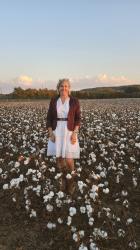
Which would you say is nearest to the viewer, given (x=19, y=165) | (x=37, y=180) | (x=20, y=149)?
(x=37, y=180)

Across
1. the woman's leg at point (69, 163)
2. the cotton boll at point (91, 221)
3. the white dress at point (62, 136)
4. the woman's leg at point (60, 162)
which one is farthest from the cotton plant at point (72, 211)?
the woman's leg at point (60, 162)

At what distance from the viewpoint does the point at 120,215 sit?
866 cm

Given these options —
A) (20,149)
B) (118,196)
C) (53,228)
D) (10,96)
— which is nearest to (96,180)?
(118,196)

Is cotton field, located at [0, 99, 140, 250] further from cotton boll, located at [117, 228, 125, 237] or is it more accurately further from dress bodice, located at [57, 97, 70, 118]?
dress bodice, located at [57, 97, 70, 118]

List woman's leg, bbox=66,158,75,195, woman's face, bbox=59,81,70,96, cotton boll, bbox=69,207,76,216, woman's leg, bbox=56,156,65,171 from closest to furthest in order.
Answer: cotton boll, bbox=69,207,76,216 < woman's face, bbox=59,81,70,96 < woman's leg, bbox=66,158,75,195 < woman's leg, bbox=56,156,65,171

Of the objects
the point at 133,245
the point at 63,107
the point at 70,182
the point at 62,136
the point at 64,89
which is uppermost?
the point at 64,89

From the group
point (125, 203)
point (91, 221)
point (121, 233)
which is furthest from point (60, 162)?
point (121, 233)

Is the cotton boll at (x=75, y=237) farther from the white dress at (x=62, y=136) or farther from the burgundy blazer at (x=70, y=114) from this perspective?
the burgundy blazer at (x=70, y=114)

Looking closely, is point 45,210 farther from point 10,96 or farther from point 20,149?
point 10,96

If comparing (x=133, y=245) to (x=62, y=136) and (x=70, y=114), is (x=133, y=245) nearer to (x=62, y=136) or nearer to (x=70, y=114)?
(x=62, y=136)

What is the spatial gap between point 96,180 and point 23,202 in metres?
1.89

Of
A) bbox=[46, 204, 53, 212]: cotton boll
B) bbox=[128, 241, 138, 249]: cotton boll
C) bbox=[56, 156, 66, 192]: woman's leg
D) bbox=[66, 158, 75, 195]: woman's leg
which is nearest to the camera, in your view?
bbox=[128, 241, 138, 249]: cotton boll

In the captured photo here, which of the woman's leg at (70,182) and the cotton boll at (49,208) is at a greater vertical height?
the woman's leg at (70,182)

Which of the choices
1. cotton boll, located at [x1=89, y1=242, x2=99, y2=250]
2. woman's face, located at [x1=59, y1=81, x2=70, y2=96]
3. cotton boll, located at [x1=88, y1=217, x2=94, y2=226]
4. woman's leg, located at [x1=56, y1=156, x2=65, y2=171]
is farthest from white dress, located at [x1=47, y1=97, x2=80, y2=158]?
cotton boll, located at [x1=89, y1=242, x2=99, y2=250]
